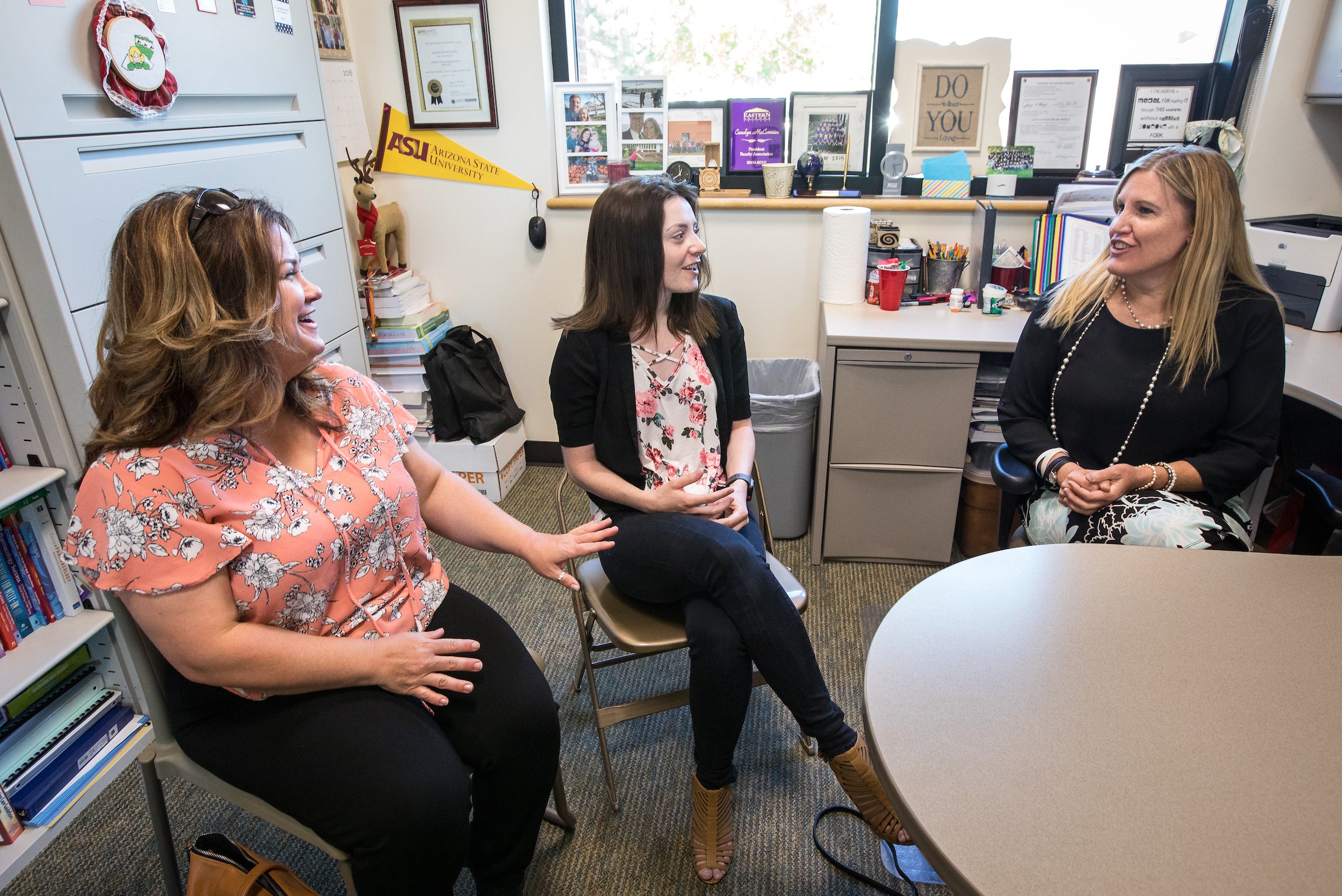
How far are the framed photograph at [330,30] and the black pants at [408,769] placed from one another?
220 cm

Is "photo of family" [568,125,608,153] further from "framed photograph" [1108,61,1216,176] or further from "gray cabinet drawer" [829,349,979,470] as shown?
"framed photograph" [1108,61,1216,176]

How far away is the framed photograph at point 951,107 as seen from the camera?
274 cm

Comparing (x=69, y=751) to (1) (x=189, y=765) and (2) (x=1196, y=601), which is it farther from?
(2) (x=1196, y=601)

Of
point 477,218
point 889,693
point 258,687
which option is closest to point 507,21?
point 477,218

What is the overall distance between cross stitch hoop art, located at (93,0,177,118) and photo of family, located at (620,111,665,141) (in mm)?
1483

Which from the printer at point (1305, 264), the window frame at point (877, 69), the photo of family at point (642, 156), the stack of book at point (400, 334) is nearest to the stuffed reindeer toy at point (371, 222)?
the stack of book at point (400, 334)

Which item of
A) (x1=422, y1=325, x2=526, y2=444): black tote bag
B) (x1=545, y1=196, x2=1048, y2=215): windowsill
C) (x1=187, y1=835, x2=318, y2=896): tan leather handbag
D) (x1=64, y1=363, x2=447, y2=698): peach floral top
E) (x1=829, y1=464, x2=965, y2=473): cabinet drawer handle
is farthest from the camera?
(x1=422, y1=325, x2=526, y2=444): black tote bag

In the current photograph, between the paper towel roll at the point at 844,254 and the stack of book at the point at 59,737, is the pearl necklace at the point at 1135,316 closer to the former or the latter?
the paper towel roll at the point at 844,254

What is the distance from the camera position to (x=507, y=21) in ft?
9.12

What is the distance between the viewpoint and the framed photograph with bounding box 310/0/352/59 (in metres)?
2.64

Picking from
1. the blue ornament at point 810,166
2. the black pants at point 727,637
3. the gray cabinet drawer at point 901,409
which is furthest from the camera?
the blue ornament at point 810,166

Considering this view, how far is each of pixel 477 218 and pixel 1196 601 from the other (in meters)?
2.64

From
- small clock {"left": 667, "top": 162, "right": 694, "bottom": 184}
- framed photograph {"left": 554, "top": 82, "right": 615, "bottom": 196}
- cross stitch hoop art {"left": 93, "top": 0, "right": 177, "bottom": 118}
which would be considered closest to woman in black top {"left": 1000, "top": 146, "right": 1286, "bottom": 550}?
small clock {"left": 667, "top": 162, "right": 694, "bottom": 184}

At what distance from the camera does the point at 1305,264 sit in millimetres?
2221
